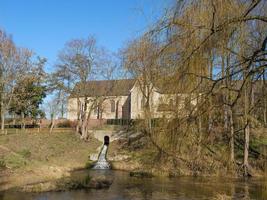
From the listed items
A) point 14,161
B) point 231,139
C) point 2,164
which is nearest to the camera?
point 231,139

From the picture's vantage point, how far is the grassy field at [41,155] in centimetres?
1993

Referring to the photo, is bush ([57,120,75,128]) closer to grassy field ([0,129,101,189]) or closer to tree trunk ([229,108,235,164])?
→ grassy field ([0,129,101,189])

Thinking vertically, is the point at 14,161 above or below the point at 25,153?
below

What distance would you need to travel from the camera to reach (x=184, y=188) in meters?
17.0

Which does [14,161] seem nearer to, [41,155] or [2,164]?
[2,164]

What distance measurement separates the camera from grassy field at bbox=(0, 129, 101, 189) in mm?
19928

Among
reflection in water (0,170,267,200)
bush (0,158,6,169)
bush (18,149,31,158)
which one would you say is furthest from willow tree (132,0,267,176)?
bush (18,149,31,158)

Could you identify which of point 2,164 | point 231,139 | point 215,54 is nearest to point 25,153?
point 2,164

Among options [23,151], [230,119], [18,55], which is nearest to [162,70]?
[230,119]

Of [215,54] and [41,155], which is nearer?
[215,54]

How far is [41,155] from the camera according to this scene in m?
27.4

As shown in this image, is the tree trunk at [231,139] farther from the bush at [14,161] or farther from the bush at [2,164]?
the bush at [14,161]

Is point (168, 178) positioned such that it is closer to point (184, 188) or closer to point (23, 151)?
point (184, 188)

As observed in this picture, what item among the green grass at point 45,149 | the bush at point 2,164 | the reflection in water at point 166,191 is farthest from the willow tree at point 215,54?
the green grass at point 45,149
